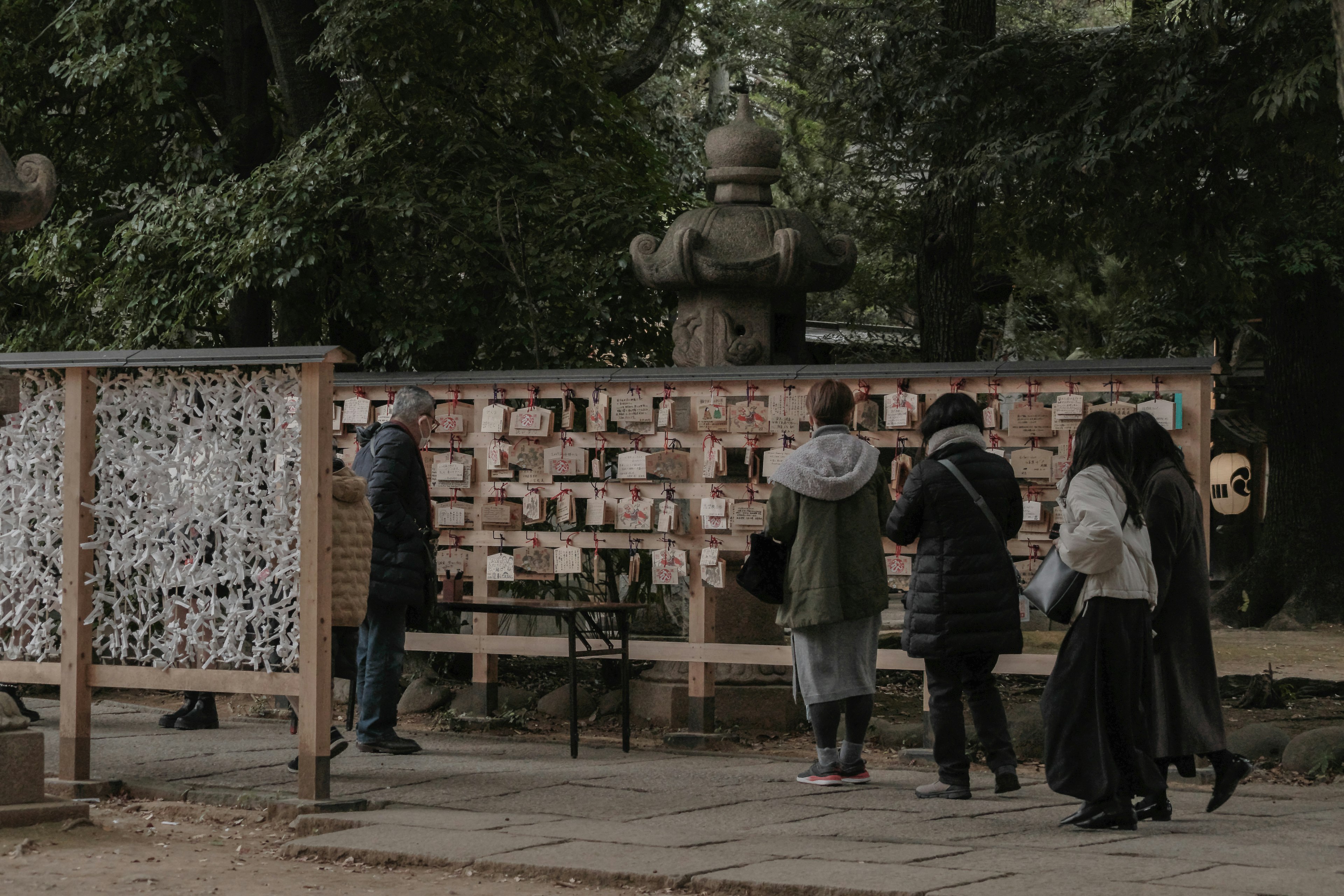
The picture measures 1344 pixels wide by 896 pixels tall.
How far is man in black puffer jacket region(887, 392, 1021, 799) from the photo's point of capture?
276 inches

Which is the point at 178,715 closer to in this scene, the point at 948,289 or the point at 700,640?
the point at 700,640

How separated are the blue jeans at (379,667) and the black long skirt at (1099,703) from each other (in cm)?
344

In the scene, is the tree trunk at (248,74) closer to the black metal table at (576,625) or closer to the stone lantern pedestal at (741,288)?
the stone lantern pedestal at (741,288)

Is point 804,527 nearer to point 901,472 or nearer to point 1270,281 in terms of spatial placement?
point 901,472

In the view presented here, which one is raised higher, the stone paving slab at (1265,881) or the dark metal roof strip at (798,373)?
the dark metal roof strip at (798,373)

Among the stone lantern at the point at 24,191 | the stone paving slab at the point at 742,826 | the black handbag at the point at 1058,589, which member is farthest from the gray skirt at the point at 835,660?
the stone lantern at the point at 24,191

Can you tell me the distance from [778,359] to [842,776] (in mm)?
3318

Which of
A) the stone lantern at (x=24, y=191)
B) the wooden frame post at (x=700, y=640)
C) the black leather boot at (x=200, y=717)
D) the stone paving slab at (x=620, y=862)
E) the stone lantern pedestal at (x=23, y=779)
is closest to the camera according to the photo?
the stone paving slab at (x=620, y=862)

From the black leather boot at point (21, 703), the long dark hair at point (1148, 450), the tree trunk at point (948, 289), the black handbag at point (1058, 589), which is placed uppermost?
the tree trunk at point (948, 289)

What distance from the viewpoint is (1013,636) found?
7.00m

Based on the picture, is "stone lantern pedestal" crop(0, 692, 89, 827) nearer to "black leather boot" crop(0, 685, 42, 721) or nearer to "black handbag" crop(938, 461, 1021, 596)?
"black leather boot" crop(0, 685, 42, 721)

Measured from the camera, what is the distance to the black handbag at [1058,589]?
6336 millimetres

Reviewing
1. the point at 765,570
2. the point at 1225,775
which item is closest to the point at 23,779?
the point at 765,570

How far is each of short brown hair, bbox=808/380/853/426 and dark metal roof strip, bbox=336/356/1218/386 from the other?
1.03 meters
